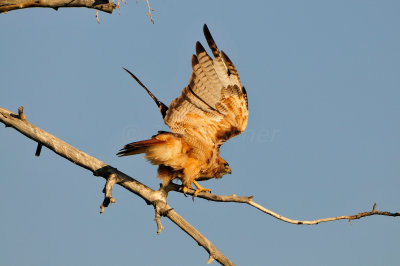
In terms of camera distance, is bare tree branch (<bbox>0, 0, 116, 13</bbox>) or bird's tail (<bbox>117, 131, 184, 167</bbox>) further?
bird's tail (<bbox>117, 131, 184, 167</bbox>)

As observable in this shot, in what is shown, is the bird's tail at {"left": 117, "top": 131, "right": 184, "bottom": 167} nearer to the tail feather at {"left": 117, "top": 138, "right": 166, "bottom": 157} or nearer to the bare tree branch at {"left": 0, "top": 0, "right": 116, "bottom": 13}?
the tail feather at {"left": 117, "top": 138, "right": 166, "bottom": 157}

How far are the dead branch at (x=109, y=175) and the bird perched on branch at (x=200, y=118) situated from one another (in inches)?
28.1

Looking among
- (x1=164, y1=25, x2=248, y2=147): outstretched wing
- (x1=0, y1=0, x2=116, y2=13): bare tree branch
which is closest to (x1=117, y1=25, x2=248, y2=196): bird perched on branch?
(x1=164, y1=25, x2=248, y2=147): outstretched wing

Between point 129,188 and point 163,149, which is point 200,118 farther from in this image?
point 129,188

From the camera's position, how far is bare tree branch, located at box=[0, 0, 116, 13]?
4730 millimetres

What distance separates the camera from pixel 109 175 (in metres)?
4.75

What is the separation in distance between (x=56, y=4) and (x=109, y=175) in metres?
1.92

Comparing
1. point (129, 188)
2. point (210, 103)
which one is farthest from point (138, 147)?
point (210, 103)

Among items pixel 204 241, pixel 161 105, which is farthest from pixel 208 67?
pixel 204 241

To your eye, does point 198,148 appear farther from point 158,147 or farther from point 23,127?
point 23,127

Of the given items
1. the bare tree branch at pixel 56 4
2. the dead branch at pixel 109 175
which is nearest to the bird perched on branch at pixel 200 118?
the dead branch at pixel 109 175

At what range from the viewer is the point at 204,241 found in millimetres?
4520

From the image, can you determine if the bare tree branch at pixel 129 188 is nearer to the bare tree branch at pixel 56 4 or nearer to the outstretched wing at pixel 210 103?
the bare tree branch at pixel 56 4

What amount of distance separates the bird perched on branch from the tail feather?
3 centimetres
